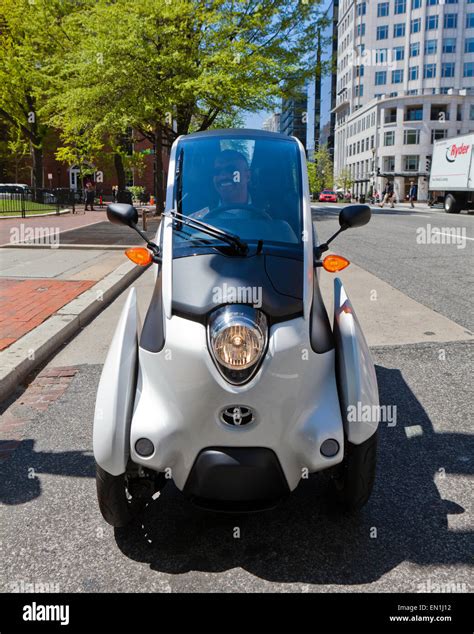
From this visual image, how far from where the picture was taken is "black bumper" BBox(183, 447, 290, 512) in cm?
251

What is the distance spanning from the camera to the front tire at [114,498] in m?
2.71

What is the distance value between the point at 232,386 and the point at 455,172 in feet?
118

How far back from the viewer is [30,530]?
295cm

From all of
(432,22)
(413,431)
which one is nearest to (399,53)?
(432,22)

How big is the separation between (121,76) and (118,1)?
399 cm

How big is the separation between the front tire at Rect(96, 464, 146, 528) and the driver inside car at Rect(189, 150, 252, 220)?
143 cm

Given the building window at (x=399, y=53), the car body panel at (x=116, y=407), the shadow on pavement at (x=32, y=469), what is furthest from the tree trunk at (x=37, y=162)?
the building window at (x=399, y=53)

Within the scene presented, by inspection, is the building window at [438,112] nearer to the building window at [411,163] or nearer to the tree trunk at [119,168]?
the building window at [411,163]

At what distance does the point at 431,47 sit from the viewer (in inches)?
3541

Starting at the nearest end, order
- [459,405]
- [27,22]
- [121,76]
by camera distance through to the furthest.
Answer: [459,405] → [121,76] → [27,22]

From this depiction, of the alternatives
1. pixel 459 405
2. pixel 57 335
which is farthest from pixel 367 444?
pixel 57 335

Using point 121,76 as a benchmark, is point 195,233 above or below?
below

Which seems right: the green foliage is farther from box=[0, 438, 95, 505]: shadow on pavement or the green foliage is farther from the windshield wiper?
the windshield wiper
